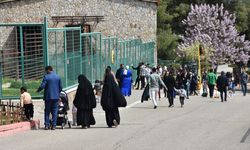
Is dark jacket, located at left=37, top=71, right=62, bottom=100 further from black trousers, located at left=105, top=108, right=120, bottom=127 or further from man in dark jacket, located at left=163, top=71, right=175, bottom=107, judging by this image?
man in dark jacket, located at left=163, top=71, right=175, bottom=107

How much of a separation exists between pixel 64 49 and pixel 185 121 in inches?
311

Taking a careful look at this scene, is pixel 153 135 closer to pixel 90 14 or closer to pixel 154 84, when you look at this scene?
pixel 154 84

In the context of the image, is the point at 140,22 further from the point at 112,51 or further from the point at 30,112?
the point at 30,112

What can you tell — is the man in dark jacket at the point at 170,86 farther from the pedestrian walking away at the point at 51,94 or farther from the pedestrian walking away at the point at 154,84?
the pedestrian walking away at the point at 51,94

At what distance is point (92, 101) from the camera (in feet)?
58.5

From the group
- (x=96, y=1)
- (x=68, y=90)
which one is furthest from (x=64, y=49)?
(x=96, y=1)

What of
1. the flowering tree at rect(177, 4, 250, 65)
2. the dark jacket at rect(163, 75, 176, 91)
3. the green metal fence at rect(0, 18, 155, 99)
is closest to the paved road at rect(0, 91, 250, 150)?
the green metal fence at rect(0, 18, 155, 99)

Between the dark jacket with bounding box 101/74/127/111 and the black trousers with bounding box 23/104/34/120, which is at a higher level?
the dark jacket with bounding box 101/74/127/111

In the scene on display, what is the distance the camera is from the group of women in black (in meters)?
17.8

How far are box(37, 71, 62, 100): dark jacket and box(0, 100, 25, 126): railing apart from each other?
1.17 m

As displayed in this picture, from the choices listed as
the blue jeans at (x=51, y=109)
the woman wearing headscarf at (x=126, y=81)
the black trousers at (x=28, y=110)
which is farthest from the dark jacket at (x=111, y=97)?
the woman wearing headscarf at (x=126, y=81)

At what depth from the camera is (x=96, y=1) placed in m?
46.8

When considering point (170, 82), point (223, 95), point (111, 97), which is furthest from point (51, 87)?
point (223, 95)

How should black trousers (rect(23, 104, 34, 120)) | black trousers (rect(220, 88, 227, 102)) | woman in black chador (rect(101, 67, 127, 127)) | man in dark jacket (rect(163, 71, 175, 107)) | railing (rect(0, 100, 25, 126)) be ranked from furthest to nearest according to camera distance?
black trousers (rect(220, 88, 227, 102))
man in dark jacket (rect(163, 71, 175, 107))
black trousers (rect(23, 104, 34, 120))
woman in black chador (rect(101, 67, 127, 127))
railing (rect(0, 100, 25, 126))
